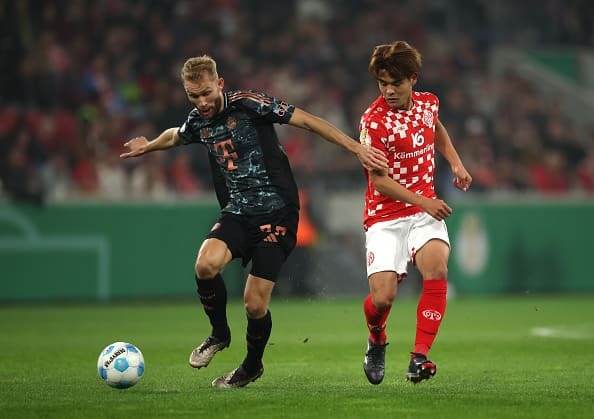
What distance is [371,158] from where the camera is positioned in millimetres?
7238

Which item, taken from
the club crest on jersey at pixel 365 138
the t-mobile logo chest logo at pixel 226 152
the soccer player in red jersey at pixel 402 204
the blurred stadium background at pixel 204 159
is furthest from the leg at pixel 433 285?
the blurred stadium background at pixel 204 159

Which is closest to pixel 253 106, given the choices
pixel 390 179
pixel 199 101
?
pixel 199 101

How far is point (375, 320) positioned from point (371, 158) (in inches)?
48.8

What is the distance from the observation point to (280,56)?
20.2m

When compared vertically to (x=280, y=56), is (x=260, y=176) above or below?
below

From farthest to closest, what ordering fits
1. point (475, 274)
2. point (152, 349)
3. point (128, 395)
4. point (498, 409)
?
point (475, 274), point (152, 349), point (128, 395), point (498, 409)

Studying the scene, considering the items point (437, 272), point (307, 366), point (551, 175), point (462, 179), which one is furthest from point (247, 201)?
point (551, 175)

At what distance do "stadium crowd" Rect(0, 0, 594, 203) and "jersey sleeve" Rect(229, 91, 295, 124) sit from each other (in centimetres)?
941

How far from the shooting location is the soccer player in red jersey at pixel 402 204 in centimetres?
749

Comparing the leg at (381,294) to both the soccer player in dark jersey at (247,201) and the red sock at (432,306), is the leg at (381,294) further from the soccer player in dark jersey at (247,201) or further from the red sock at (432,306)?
the soccer player in dark jersey at (247,201)

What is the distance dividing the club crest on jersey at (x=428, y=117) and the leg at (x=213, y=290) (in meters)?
1.56

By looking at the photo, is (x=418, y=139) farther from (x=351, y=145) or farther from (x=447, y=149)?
(x=351, y=145)

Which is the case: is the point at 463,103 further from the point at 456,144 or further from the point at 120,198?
the point at 120,198

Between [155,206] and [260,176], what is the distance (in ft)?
32.3
